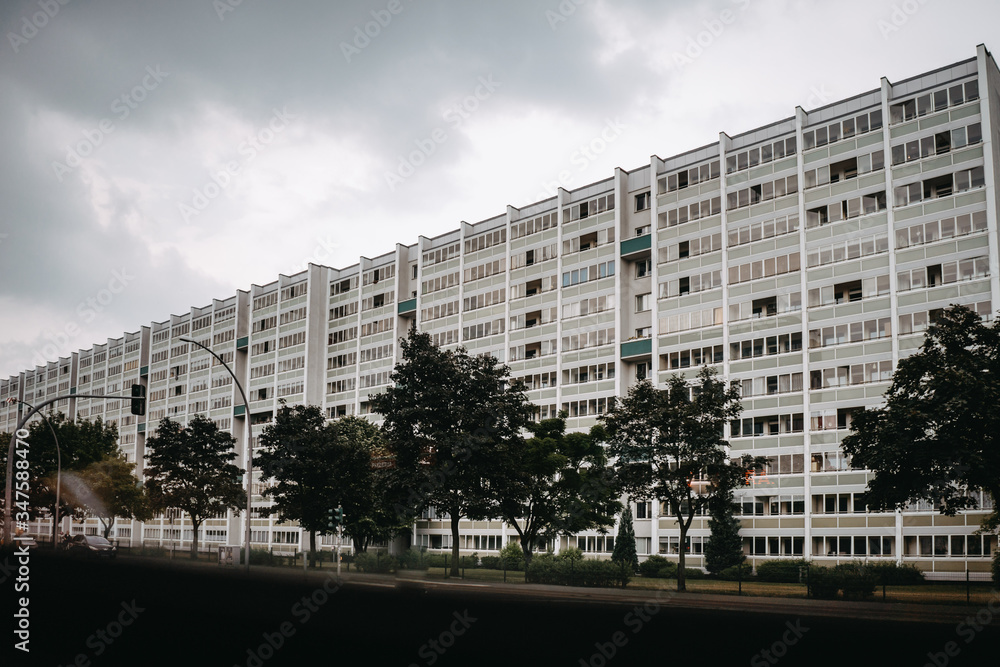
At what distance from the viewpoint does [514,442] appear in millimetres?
47062

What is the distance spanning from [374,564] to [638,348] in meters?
31.2

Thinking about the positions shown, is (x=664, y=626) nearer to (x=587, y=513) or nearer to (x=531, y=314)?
(x=587, y=513)

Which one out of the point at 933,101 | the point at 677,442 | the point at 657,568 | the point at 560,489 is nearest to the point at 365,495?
the point at 560,489

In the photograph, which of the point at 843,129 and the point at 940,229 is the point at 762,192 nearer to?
the point at 843,129

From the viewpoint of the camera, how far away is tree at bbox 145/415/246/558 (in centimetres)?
7006

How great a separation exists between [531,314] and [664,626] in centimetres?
7340

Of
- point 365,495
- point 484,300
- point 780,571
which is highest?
point 484,300

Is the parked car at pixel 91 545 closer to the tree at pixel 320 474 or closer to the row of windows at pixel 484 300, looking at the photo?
the tree at pixel 320 474

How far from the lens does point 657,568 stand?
62000 mm

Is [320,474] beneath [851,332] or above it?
beneath

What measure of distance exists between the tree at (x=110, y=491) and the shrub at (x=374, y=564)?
40363 mm

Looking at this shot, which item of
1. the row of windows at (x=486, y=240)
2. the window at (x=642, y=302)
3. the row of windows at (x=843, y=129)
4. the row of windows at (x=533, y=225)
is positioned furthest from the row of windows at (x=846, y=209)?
the row of windows at (x=486, y=240)

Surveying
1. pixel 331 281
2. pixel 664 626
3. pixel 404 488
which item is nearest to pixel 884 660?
pixel 664 626

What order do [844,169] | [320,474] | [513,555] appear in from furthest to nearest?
1. [513,555]
2. [844,169]
3. [320,474]
